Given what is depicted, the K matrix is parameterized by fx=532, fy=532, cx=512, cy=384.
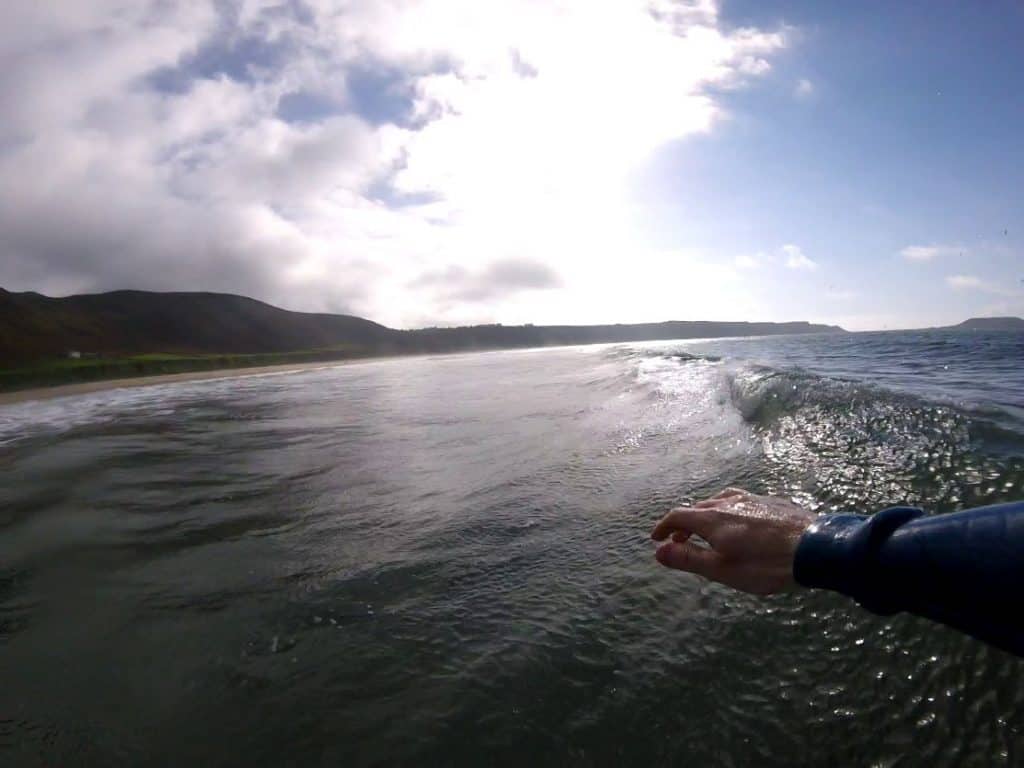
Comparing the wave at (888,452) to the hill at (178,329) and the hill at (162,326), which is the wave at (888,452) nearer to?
the hill at (178,329)

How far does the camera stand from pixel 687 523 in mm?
1788

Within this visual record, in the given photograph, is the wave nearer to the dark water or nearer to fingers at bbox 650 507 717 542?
the dark water

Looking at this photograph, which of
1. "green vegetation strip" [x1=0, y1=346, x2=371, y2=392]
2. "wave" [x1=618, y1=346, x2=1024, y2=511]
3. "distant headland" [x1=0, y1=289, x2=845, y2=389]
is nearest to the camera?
"wave" [x1=618, y1=346, x2=1024, y2=511]

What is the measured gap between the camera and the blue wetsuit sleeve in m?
1.01

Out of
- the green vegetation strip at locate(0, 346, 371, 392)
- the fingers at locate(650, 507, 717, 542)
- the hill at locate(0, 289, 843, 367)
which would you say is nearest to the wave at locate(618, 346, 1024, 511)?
the fingers at locate(650, 507, 717, 542)

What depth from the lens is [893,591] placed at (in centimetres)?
116

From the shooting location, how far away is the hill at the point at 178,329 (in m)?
66.6

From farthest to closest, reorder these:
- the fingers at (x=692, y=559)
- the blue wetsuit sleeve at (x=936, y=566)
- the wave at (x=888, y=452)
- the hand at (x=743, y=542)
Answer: the wave at (x=888, y=452), the fingers at (x=692, y=559), the hand at (x=743, y=542), the blue wetsuit sleeve at (x=936, y=566)

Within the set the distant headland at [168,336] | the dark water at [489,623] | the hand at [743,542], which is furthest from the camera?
the distant headland at [168,336]

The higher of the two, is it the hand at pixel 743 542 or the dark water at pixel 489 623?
the hand at pixel 743 542

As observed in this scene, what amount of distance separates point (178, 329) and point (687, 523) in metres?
111

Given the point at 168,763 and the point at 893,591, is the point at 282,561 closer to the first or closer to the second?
the point at 168,763

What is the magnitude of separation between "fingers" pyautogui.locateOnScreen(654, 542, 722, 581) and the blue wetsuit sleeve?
11.8 inches

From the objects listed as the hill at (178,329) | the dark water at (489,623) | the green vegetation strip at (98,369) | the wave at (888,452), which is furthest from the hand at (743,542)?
the hill at (178,329)
